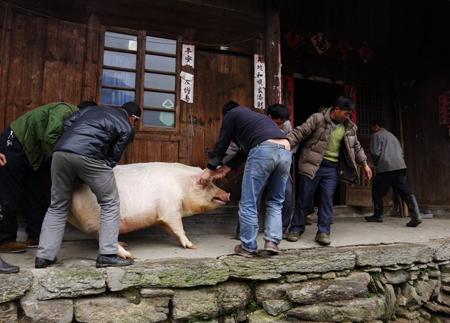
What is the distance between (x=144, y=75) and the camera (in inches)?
217

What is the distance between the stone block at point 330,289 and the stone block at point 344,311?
66 mm

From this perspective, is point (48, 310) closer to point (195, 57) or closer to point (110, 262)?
point (110, 262)

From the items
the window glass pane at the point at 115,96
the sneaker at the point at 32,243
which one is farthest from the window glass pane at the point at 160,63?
the sneaker at the point at 32,243

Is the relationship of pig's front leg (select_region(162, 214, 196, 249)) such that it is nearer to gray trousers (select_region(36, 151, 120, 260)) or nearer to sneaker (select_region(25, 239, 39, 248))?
gray trousers (select_region(36, 151, 120, 260))

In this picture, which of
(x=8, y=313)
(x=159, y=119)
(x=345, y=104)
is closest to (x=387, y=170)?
(x=345, y=104)

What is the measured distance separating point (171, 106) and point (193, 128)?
48 cm

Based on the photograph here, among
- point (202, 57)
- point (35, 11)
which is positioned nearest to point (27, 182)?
point (35, 11)

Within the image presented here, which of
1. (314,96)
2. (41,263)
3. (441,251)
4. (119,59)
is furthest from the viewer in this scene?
(314,96)

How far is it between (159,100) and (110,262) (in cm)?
277

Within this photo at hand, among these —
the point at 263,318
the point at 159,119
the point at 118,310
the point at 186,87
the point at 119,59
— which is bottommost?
the point at 263,318

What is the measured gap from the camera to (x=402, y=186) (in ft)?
22.8

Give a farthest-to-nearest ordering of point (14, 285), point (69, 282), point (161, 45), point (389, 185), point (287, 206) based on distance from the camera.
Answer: point (389, 185)
point (161, 45)
point (287, 206)
point (69, 282)
point (14, 285)

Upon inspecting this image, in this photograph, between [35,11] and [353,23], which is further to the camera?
[353,23]

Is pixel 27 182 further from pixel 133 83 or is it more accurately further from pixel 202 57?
pixel 202 57
